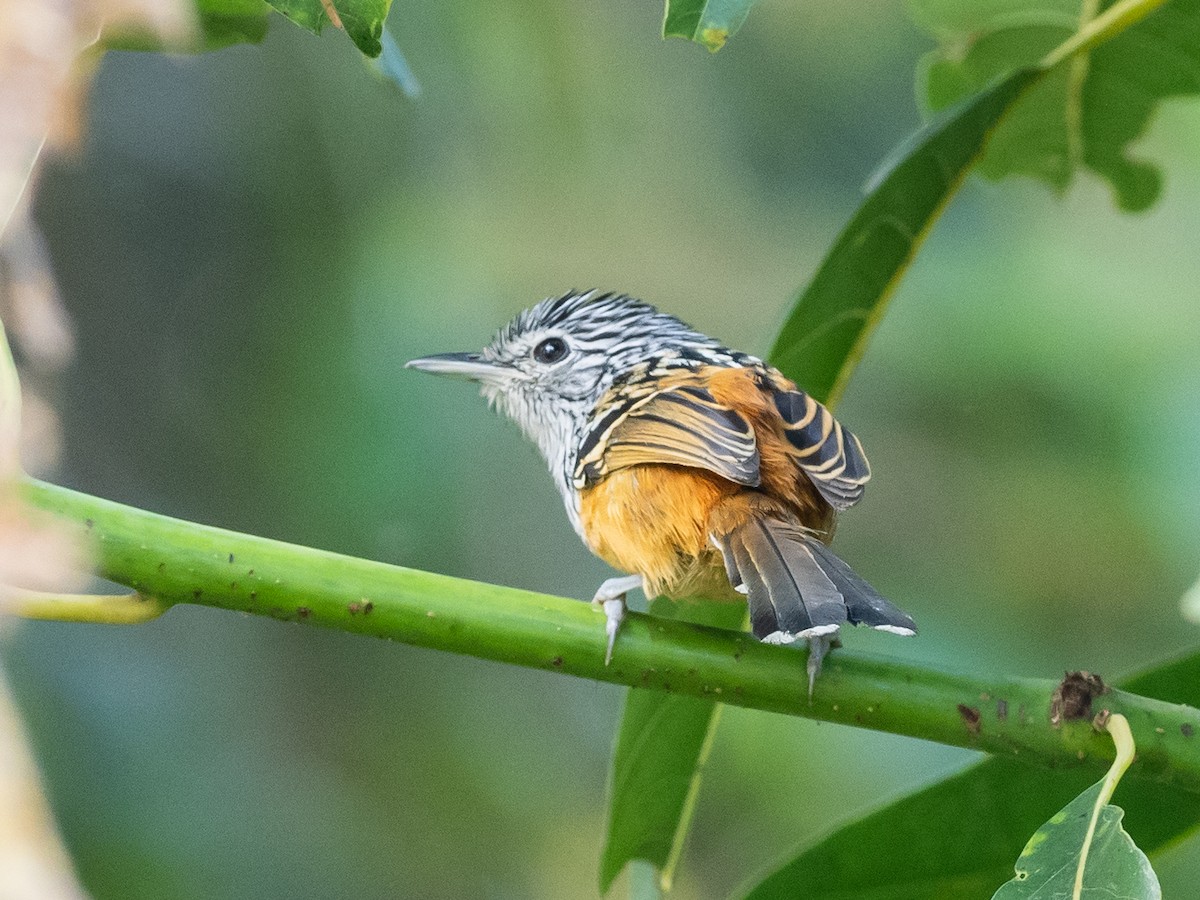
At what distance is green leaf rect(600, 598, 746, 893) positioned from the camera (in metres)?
2.58

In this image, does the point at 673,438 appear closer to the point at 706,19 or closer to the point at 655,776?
the point at 655,776

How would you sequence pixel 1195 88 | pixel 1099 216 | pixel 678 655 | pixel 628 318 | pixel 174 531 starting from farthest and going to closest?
pixel 1099 216 < pixel 628 318 < pixel 1195 88 < pixel 678 655 < pixel 174 531

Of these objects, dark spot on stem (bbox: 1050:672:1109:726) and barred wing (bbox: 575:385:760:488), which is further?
barred wing (bbox: 575:385:760:488)

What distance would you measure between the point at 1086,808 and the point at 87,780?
128 inches

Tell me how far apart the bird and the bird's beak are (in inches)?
3.1

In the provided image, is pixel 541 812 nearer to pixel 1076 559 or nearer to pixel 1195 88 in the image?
pixel 1076 559

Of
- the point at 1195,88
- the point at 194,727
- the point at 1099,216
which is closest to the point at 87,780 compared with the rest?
the point at 194,727

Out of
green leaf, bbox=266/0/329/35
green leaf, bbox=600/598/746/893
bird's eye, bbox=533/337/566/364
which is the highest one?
green leaf, bbox=266/0/329/35

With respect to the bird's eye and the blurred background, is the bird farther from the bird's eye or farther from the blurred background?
the blurred background

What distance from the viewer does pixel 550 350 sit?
12.7 feet

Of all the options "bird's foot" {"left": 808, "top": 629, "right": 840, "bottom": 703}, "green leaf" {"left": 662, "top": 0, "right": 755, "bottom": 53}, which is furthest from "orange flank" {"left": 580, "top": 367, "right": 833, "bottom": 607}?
"green leaf" {"left": 662, "top": 0, "right": 755, "bottom": 53}

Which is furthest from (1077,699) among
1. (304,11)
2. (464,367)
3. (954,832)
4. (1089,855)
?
(464,367)

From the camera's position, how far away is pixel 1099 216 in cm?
712

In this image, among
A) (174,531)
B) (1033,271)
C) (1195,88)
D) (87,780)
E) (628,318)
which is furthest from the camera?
(1033,271)
